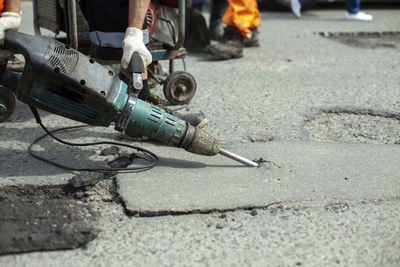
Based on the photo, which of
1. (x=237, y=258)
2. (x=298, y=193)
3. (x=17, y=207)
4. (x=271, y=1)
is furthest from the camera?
(x=271, y=1)

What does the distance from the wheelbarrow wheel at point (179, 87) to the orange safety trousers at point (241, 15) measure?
1.71 metres

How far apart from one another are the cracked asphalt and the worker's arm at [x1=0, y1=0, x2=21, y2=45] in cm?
68

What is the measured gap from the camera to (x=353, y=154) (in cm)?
278

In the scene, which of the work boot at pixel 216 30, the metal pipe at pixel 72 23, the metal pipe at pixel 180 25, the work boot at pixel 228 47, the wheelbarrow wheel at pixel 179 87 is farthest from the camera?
the work boot at pixel 216 30

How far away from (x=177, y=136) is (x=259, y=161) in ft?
1.66

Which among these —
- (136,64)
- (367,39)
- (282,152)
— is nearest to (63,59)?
(136,64)

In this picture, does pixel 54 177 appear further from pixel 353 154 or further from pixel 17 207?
pixel 353 154

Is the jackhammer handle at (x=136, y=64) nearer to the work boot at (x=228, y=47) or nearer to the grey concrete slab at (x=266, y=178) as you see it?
the grey concrete slab at (x=266, y=178)

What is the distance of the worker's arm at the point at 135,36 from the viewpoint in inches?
96.8

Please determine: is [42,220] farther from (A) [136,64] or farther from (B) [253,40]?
(B) [253,40]

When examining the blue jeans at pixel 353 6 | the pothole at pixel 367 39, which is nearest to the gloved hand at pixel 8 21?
the pothole at pixel 367 39

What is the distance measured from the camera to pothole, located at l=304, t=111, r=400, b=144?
10.0 ft

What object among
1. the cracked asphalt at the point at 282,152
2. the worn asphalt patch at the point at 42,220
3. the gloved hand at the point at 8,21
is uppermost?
the gloved hand at the point at 8,21

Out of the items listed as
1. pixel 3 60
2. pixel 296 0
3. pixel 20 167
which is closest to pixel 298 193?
pixel 20 167
